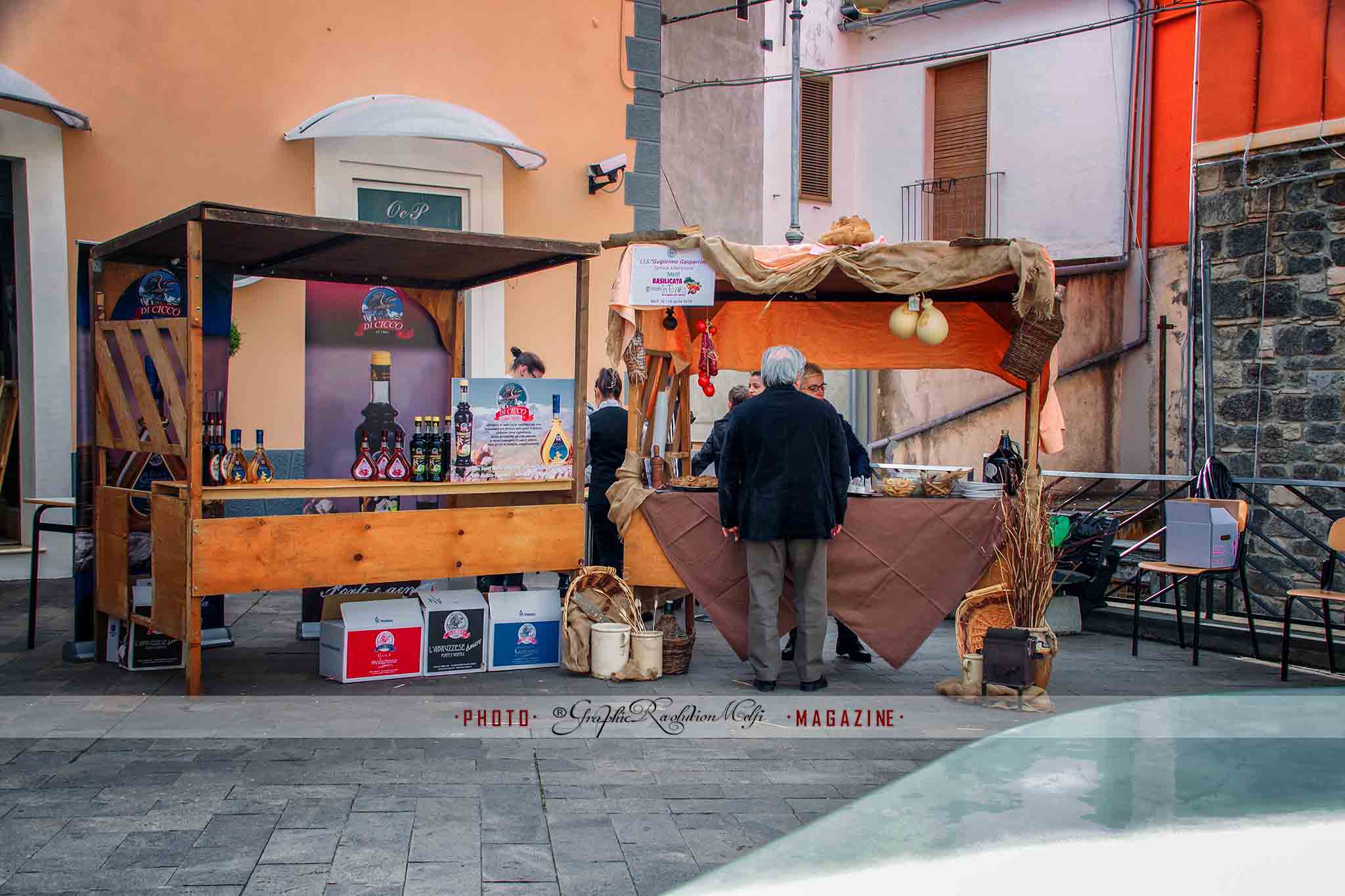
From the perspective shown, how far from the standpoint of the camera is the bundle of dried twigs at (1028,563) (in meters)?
6.24

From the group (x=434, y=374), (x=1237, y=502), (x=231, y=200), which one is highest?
→ (x=231, y=200)

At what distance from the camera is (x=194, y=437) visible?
5.88 m

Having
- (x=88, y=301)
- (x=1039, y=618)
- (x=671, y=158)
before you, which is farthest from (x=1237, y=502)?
(x=671, y=158)

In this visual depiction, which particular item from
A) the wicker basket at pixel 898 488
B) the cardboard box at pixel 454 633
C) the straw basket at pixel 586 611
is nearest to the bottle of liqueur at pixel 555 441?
the straw basket at pixel 586 611

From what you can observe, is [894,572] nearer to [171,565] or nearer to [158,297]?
[171,565]

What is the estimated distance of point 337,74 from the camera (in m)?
10.2

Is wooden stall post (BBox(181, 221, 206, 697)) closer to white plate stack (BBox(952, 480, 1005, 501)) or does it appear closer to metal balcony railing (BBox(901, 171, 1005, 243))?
white plate stack (BBox(952, 480, 1005, 501))

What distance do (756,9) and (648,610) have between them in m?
13.0

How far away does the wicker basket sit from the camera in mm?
7129

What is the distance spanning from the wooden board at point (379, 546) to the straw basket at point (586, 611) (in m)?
0.20

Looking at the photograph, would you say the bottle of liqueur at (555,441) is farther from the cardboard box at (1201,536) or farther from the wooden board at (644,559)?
Result: the cardboard box at (1201,536)

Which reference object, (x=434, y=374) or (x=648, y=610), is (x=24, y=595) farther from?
(x=648, y=610)

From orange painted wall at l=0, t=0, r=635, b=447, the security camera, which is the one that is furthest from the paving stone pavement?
the security camera

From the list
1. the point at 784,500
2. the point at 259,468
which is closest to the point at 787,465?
the point at 784,500
